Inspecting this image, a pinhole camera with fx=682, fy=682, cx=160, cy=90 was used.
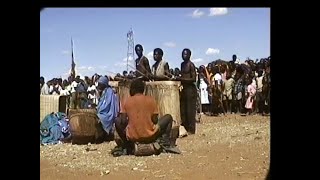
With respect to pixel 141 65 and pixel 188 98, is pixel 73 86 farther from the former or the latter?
pixel 188 98

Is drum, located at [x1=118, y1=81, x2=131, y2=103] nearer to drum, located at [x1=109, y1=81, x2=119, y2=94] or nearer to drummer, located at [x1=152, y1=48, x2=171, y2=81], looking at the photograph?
drum, located at [x1=109, y1=81, x2=119, y2=94]

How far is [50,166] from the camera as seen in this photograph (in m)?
6.91

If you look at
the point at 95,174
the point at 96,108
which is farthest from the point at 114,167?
the point at 96,108

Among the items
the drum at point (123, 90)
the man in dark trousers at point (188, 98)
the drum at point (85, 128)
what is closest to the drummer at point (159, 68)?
the man in dark trousers at point (188, 98)

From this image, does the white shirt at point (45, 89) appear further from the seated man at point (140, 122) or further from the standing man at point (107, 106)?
the seated man at point (140, 122)

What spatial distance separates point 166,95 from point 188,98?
0.74ft

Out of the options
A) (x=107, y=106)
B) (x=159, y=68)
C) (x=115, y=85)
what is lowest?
(x=107, y=106)

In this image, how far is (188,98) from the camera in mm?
6945

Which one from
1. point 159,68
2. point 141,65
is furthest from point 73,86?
point 159,68

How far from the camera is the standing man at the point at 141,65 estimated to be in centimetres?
684

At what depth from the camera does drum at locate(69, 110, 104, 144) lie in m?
6.96
